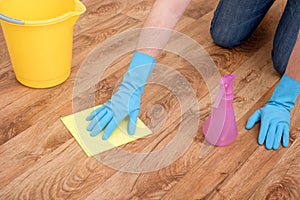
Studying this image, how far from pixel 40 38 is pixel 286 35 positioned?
2.66 feet

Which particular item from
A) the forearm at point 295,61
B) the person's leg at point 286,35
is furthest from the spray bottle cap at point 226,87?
A: the person's leg at point 286,35

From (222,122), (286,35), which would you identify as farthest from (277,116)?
(286,35)

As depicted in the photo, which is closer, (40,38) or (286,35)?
(40,38)

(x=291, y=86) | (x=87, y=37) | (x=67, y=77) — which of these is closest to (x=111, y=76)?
(x=67, y=77)

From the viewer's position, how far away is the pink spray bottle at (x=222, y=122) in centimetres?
109

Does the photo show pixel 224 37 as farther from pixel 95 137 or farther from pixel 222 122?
pixel 95 137

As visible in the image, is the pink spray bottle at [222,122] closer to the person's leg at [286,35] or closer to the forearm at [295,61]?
the forearm at [295,61]

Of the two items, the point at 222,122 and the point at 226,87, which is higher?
the point at 226,87

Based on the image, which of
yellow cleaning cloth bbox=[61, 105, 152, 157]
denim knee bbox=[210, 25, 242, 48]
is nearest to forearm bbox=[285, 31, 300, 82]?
yellow cleaning cloth bbox=[61, 105, 152, 157]

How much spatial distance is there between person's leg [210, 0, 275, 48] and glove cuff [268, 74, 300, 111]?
0.31m

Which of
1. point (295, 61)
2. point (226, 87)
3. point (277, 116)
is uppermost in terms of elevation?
point (295, 61)

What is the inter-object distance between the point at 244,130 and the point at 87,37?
67cm

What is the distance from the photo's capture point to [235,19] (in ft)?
5.02

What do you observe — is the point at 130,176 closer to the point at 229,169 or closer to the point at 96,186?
the point at 96,186
